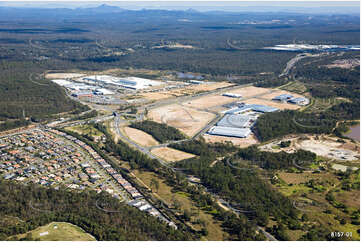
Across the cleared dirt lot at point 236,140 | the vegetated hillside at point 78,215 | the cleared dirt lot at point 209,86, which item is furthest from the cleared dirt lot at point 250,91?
the vegetated hillside at point 78,215

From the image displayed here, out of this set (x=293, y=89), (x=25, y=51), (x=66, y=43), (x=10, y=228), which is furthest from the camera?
(x=66, y=43)

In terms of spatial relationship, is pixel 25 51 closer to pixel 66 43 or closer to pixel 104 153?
pixel 66 43

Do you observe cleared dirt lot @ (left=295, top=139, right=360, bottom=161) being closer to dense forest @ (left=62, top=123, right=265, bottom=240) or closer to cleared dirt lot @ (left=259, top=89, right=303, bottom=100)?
dense forest @ (left=62, top=123, right=265, bottom=240)

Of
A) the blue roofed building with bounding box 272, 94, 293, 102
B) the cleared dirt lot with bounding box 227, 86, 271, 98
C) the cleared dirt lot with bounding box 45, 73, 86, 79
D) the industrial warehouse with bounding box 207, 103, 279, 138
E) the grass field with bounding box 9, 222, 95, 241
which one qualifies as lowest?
the grass field with bounding box 9, 222, 95, 241

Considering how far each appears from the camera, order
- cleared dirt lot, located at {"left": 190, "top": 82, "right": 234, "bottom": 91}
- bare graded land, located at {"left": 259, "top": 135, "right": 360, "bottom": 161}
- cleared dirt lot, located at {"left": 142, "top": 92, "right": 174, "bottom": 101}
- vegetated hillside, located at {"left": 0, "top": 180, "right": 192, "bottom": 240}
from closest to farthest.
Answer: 1. vegetated hillside, located at {"left": 0, "top": 180, "right": 192, "bottom": 240}
2. bare graded land, located at {"left": 259, "top": 135, "right": 360, "bottom": 161}
3. cleared dirt lot, located at {"left": 142, "top": 92, "right": 174, "bottom": 101}
4. cleared dirt lot, located at {"left": 190, "top": 82, "right": 234, "bottom": 91}

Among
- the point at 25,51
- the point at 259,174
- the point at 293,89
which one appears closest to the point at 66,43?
the point at 25,51

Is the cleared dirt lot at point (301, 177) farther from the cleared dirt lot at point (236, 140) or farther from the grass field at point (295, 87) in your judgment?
the grass field at point (295, 87)

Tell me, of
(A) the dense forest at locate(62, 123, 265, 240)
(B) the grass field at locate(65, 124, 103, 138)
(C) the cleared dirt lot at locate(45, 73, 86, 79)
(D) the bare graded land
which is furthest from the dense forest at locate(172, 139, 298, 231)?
(C) the cleared dirt lot at locate(45, 73, 86, 79)
